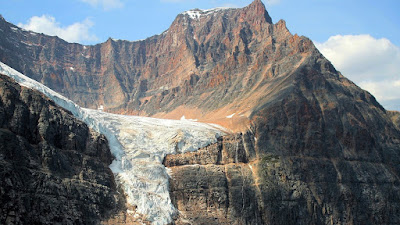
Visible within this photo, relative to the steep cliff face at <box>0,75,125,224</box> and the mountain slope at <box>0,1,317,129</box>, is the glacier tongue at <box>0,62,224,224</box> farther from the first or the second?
the mountain slope at <box>0,1,317,129</box>

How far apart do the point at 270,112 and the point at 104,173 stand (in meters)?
33.9

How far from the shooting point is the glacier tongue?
57156 mm

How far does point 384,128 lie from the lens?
90.2 m

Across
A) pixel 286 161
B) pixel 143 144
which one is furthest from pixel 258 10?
pixel 143 144

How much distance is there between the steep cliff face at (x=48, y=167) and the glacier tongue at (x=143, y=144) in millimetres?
2815

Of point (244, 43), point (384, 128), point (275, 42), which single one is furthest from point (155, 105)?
point (384, 128)

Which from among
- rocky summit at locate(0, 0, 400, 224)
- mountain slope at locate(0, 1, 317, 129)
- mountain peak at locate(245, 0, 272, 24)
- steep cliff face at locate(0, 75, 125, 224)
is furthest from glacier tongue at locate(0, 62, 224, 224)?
mountain peak at locate(245, 0, 272, 24)

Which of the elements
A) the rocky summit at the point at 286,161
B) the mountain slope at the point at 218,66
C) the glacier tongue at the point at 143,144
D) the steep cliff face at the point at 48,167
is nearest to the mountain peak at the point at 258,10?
the mountain slope at the point at 218,66

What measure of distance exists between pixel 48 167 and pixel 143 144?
19934mm

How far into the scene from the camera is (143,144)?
66312mm

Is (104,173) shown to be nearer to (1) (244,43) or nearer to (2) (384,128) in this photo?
(2) (384,128)

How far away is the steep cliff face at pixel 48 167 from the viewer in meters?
42.9

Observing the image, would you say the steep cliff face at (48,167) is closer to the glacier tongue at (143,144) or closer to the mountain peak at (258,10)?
the glacier tongue at (143,144)

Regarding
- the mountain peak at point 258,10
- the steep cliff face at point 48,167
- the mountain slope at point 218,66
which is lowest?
the steep cliff face at point 48,167
